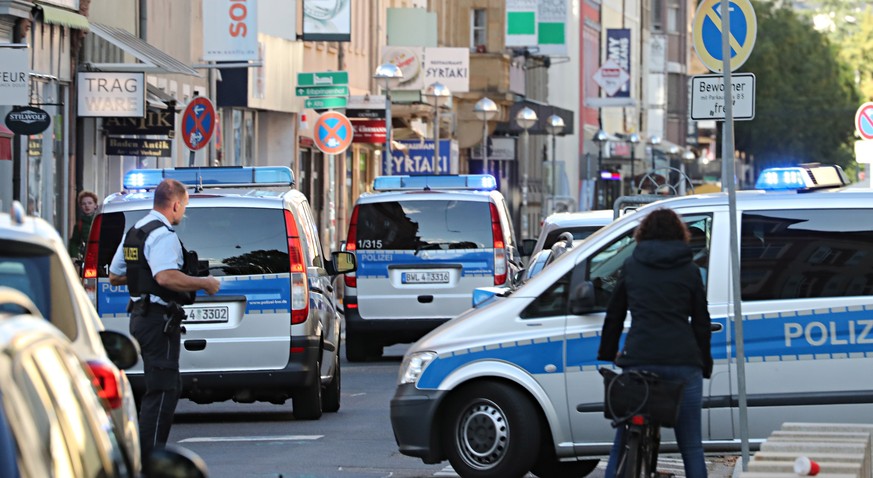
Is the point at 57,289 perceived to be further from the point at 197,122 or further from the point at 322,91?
the point at 322,91

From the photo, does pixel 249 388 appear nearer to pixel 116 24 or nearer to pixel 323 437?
pixel 323 437

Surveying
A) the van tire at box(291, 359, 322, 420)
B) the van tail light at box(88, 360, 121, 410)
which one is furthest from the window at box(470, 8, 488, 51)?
the van tail light at box(88, 360, 121, 410)

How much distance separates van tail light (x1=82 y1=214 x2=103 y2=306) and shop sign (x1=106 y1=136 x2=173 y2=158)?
14444mm

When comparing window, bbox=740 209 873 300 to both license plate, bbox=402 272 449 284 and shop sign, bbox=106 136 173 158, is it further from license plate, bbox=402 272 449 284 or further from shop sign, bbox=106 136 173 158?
shop sign, bbox=106 136 173 158

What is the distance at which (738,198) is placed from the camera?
472 inches

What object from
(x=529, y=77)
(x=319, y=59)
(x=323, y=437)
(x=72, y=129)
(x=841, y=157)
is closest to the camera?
(x=323, y=437)

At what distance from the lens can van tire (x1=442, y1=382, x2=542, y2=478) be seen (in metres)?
11.6

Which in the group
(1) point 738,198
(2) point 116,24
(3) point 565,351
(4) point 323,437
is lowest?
(4) point 323,437

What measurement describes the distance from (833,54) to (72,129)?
3546 inches

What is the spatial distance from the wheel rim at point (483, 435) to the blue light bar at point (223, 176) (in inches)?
207

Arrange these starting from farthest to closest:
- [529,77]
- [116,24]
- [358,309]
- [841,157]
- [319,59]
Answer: [841,157] < [529,77] < [319,59] < [116,24] < [358,309]

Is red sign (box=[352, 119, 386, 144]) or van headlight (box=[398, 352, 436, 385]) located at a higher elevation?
red sign (box=[352, 119, 386, 144])

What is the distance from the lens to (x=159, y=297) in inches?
475

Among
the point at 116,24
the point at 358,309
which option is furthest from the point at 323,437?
the point at 116,24
